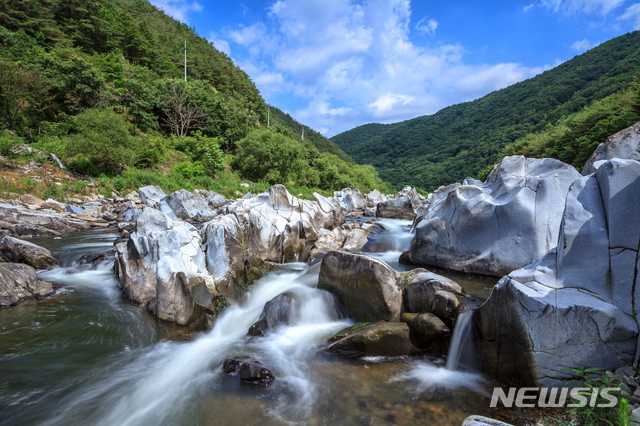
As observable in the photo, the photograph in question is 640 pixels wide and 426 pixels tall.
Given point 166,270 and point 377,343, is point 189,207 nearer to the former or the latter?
point 166,270

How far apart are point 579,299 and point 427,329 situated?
2.43 m

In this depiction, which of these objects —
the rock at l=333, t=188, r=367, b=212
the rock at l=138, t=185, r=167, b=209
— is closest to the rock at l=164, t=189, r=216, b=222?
the rock at l=138, t=185, r=167, b=209

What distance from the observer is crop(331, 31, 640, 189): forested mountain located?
3519 cm

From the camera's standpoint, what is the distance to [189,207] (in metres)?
19.6

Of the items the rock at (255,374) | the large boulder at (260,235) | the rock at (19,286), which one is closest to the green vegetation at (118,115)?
the rock at (19,286)

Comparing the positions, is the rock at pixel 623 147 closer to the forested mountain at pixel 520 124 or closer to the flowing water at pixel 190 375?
the flowing water at pixel 190 375

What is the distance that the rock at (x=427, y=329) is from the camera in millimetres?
5737

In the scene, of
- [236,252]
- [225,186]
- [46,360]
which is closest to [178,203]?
[225,186]

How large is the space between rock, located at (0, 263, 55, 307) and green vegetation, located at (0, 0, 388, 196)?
1363 centimetres

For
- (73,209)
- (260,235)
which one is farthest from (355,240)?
(73,209)

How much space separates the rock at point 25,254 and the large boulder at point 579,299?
1269 cm

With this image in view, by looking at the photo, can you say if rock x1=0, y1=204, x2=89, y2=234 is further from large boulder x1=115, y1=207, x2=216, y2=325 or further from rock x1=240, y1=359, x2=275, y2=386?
rock x1=240, y1=359, x2=275, y2=386

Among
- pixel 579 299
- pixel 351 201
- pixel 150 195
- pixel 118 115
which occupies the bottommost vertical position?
pixel 579 299

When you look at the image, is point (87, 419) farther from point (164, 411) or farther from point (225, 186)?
point (225, 186)
